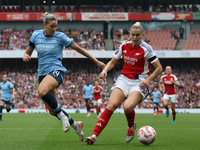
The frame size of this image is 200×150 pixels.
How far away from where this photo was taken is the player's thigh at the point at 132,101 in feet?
18.6

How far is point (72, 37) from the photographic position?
35312 mm

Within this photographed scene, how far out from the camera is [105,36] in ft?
119

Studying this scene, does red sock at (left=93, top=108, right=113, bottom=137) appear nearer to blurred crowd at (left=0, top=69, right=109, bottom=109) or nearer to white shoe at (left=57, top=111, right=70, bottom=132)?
white shoe at (left=57, top=111, right=70, bottom=132)

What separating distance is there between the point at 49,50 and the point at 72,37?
29561 mm

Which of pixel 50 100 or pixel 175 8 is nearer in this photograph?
pixel 50 100

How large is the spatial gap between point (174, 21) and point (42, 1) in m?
15.5

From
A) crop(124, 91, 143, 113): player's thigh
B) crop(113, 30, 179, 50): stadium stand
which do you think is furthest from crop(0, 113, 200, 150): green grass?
crop(113, 30, 179, 50): stadium stand

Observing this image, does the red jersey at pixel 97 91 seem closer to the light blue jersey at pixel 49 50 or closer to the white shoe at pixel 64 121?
the light blue jersey at pixel 49 50

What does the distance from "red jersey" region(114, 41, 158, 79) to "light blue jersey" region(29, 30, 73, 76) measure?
1.13 meters

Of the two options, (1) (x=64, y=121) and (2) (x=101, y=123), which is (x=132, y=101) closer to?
(2) (x=101, y=123)

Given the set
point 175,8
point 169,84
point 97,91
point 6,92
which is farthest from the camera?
point 175,8

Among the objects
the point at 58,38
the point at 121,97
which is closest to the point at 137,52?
the point at 121,97

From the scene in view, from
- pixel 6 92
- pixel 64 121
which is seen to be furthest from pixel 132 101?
pixel 6 92

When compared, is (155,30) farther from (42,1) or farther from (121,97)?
(121,97)
